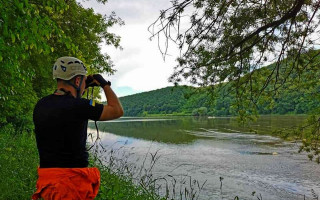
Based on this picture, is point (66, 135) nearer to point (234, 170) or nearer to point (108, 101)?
point (108, 101)

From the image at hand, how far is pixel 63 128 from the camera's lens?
2.04 metres

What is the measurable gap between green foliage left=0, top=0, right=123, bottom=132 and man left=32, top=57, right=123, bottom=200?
1.74 meters

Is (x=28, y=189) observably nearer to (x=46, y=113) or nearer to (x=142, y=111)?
(x=46, y=113)

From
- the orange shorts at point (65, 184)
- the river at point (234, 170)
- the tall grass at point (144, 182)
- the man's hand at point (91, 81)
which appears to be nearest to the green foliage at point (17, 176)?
the tall grass at point (144, 182)

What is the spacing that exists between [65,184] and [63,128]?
1.28 feet

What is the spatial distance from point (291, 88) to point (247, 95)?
3.24ft

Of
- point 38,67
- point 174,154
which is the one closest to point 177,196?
point 38,67

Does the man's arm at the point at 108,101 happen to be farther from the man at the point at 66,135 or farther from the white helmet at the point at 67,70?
the white helmet at the point at 67,70

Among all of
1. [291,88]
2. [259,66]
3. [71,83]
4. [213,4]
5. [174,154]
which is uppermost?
[213,4]

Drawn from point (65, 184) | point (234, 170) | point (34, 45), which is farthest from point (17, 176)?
point (234, 170)

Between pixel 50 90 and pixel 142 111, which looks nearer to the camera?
pixel 50 90

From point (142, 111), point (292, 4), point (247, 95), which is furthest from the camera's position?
point (142, 111)

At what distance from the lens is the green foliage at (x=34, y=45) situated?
3730mm

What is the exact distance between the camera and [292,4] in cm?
525
